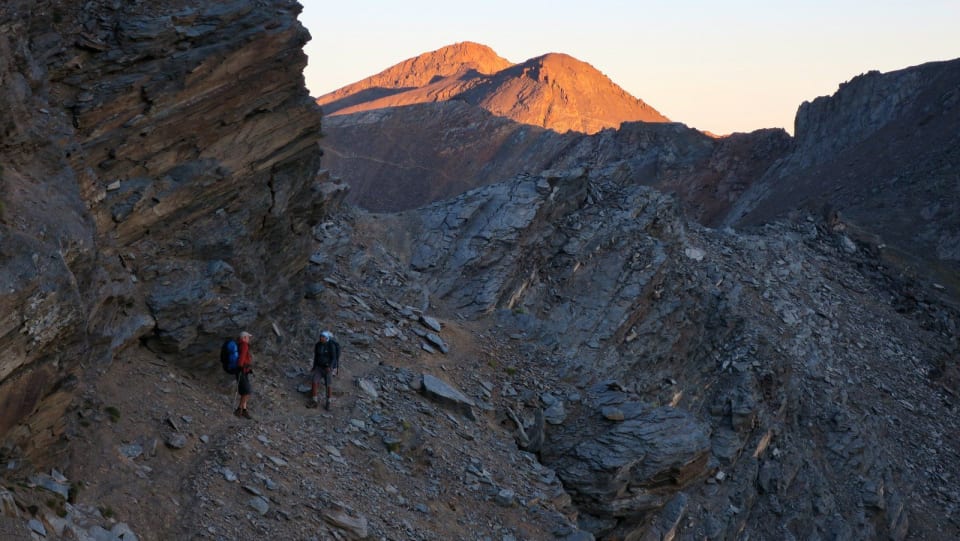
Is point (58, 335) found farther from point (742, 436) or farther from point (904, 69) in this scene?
point (904, 69)

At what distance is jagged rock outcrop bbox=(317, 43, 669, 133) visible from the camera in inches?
3743

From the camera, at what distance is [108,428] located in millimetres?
13664

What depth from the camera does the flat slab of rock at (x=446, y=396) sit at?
20.4 m

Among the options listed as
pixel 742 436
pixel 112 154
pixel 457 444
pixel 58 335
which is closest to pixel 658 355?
pixel 742 436

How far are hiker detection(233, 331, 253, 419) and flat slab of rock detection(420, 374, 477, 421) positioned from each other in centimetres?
513

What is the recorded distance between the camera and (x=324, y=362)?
58.1 feet

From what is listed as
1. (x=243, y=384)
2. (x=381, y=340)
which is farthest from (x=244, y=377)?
(x=381, y=340)

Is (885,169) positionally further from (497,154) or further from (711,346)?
(497,154)

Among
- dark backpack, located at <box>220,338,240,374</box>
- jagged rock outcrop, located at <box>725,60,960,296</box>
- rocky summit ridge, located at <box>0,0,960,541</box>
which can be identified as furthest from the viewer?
jagged rock outcrop, located at <box>725,60,960,296</box>

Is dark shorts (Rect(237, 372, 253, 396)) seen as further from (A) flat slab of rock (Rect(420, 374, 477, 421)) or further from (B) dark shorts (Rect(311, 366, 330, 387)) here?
(A) flat slab of rock (Rect(420, 374, 477, 421))

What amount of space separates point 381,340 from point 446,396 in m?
2.78

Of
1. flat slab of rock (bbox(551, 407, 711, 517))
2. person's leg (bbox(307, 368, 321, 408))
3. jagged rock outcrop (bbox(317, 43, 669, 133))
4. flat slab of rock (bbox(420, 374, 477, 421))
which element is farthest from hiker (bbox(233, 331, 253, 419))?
jagged rock outcrop (bbox(317, 43, 669, 133))

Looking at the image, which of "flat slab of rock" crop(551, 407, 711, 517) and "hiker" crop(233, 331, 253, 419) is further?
"flat slab of rock" crop(551, 407, 711, 517)

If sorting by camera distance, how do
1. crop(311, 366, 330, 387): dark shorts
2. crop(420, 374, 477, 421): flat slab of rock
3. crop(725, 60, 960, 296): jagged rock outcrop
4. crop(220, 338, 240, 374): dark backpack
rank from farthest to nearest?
crop(725, 60, 960, 296): jagged rock outcrop < crop(420, 374, 477, 421): flat slab of rock < crop(311, 366, 330, 387): dark shorts < crop(220, 338, 240, 374): dark backpack
